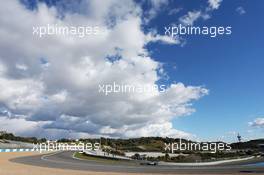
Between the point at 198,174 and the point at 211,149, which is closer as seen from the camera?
the point at 198,174

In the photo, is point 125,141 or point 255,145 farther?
point 125,141

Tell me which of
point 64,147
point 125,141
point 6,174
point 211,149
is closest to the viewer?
point 6,174

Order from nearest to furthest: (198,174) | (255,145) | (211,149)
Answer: (198,174), (211,149), (255,145)

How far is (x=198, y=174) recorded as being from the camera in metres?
31.5

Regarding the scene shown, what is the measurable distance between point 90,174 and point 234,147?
94586 mm

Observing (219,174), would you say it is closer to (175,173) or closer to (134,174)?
(175,173)

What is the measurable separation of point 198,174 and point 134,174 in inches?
222

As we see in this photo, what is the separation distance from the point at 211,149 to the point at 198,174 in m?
74.5

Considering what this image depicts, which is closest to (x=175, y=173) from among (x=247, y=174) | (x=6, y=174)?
(x=247, y=174)

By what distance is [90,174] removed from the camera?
31.2 metres

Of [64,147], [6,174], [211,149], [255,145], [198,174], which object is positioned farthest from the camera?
[64,147]

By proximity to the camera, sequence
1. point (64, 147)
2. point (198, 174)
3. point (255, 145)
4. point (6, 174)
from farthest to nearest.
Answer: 1. point (64, 147)
2. point (255, 145)
3. point (198, 174)
4. point (6, 174)

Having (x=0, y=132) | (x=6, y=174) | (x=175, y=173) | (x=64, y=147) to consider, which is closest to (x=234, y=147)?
(x=64, y=147)

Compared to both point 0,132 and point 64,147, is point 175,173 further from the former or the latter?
point 0,132
